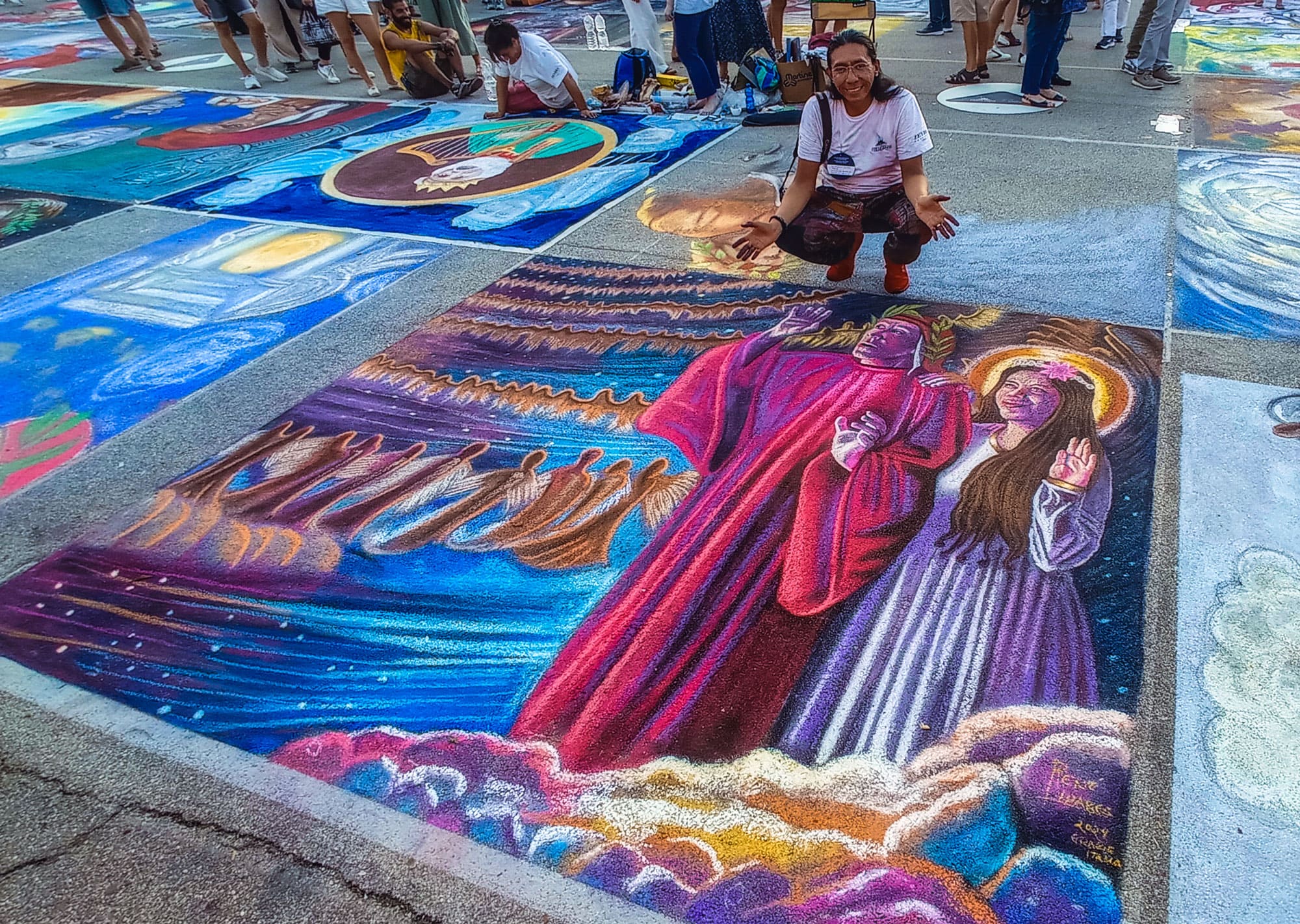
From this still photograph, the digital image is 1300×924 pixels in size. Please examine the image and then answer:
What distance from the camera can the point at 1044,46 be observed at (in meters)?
5.74

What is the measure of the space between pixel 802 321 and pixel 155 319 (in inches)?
124

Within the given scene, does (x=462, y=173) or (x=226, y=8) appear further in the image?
(x=226, y=8)

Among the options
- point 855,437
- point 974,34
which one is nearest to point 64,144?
point 855,437

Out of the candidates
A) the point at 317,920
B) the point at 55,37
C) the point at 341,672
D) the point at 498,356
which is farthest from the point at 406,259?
the point at 55,37

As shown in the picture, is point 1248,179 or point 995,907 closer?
point 995,907

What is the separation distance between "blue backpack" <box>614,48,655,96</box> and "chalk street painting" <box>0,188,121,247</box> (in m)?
3.92

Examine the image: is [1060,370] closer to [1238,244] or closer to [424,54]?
[1238,244]

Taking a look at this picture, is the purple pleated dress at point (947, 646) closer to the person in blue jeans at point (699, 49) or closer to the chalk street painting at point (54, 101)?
the person in blue jeans at point (699, 49)

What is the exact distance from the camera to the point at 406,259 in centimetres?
438

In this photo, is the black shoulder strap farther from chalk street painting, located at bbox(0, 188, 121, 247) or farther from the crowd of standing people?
chalk street painting, located at bbox(0, 188, 121, 247)

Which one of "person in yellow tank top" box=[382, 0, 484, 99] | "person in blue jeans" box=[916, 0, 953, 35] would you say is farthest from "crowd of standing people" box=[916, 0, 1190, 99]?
"person in yellow tank top" box=[382, 0, 484, 99]

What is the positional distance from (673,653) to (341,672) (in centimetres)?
87

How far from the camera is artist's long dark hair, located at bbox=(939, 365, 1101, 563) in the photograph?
2.31 meters

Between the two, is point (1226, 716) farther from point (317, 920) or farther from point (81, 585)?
point (81, 585)
